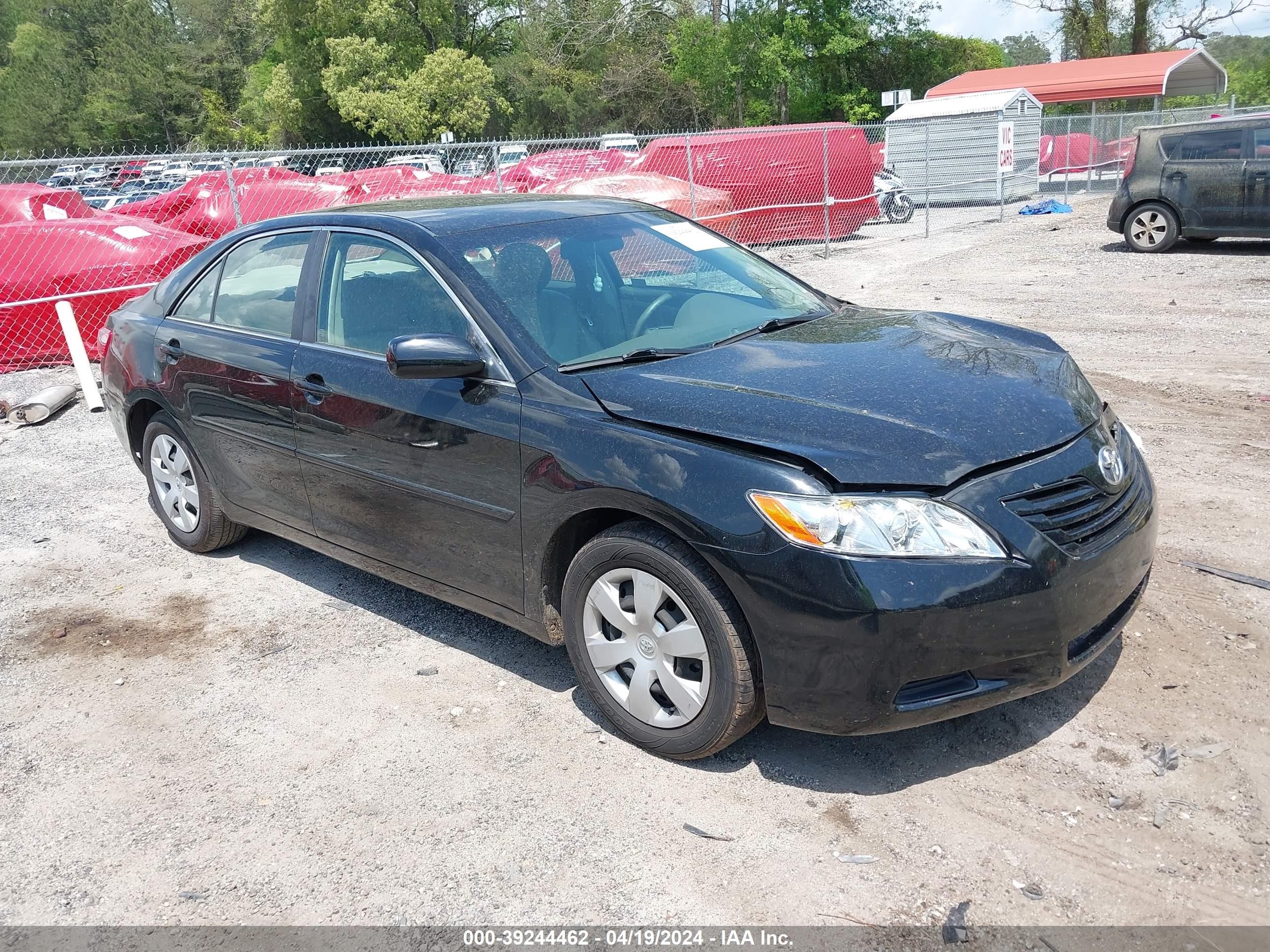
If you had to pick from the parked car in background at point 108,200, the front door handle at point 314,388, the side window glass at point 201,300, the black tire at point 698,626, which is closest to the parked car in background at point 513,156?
the parked car in background at point 108,200

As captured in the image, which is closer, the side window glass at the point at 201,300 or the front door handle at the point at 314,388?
the front door handle at the point at 314,388

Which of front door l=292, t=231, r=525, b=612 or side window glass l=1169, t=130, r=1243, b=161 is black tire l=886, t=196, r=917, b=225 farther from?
front door l=292, t=231, r=525, b=612

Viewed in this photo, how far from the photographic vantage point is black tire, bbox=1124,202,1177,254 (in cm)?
1469

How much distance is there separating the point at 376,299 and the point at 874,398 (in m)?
2.00

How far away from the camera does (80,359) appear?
955 cm

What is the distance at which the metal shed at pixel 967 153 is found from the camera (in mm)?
24594

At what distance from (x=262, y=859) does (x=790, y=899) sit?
1518 mm

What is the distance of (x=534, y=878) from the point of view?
9.62 ft

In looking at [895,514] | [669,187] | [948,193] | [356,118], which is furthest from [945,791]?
[356,118]

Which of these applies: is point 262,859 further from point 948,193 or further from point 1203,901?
point 948,193

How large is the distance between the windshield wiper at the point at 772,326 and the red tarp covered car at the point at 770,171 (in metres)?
12.6

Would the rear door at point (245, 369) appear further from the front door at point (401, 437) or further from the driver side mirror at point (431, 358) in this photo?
the driver side mirror at point (431, 358)

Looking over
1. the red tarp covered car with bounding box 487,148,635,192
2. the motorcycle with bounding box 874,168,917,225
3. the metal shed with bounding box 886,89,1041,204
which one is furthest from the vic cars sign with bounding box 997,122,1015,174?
the red tarp covered car with bounding box 487,148,635,192

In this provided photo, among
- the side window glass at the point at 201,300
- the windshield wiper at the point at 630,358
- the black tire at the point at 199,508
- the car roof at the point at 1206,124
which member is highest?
the side window glass at the point at 201,300
